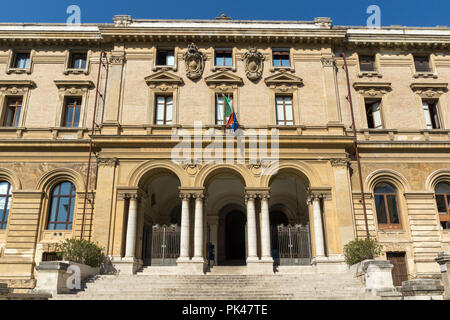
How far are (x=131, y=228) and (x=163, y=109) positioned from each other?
22.6 ft

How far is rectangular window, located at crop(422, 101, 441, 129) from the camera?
22250 millimetres

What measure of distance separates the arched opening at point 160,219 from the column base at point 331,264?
6.98 metres

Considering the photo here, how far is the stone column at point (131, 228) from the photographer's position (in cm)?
1831

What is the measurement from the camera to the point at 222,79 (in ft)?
71.6

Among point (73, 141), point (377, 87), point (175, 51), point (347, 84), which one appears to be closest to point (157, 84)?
point (175, 51)

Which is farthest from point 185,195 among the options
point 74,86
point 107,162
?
point 74,86

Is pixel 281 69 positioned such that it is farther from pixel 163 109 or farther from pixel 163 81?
pixel 163 109

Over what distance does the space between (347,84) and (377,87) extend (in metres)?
1.84

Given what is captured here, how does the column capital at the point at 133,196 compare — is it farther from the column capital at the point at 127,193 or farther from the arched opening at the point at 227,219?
the arched opening at the point at 227,219

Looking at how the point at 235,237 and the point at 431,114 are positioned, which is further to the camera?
the point at 235,237

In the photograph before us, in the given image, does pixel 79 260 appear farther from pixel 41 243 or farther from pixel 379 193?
pixel 379 193

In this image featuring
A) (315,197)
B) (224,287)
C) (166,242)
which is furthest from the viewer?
(166,242)

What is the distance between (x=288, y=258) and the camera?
63.0 feet

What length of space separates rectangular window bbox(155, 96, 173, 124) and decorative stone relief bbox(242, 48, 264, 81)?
477 centimetres
